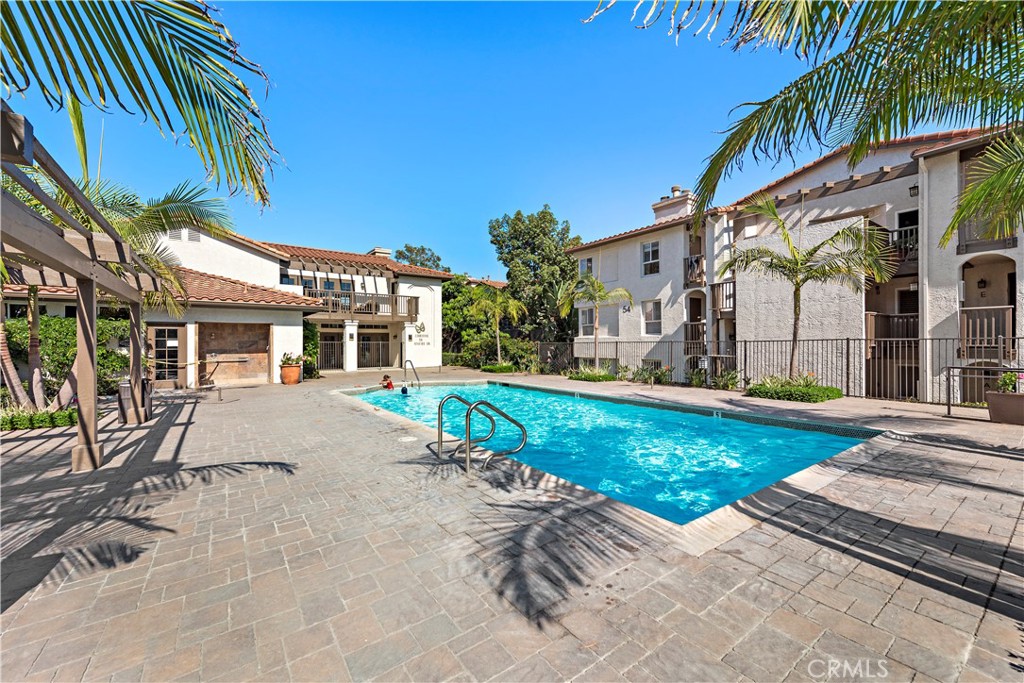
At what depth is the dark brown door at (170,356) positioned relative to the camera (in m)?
15.3

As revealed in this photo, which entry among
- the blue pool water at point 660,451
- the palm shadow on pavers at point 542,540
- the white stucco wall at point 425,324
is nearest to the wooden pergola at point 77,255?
the palm shadow on pavers at point 542,540

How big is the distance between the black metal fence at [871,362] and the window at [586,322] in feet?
14.0

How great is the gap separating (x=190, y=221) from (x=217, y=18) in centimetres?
918

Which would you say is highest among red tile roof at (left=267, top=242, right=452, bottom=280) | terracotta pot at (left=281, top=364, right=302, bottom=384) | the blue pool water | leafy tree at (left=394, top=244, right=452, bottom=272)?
leafy tree at (left=394, top=244, right=452, bottom=272)

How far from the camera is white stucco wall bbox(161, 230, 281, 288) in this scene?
19122mm

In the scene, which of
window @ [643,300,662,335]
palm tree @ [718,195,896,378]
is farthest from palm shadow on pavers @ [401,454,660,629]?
window @ [643,300,662,335]

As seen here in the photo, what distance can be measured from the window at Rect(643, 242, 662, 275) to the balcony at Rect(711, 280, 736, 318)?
298cm

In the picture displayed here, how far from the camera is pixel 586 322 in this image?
75.0 feet

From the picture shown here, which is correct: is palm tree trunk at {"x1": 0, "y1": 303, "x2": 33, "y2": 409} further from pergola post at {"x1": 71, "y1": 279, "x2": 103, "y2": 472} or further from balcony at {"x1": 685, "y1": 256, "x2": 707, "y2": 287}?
balcony at {"x1": 685, "y1": 256, "x2": 707, "y2": 287}

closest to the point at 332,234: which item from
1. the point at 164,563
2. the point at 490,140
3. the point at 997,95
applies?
the point at 490,140

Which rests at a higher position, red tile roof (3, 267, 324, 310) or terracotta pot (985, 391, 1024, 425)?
red tile roof (3, 267, 324, 310)

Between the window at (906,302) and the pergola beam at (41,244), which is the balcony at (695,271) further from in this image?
the pergola beam at (41,244)

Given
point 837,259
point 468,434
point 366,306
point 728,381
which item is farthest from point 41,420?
point 837,259

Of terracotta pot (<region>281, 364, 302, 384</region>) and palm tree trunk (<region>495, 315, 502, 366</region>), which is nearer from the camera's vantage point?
terracotta pot (<region>281, 364, 302, 384</region>)
